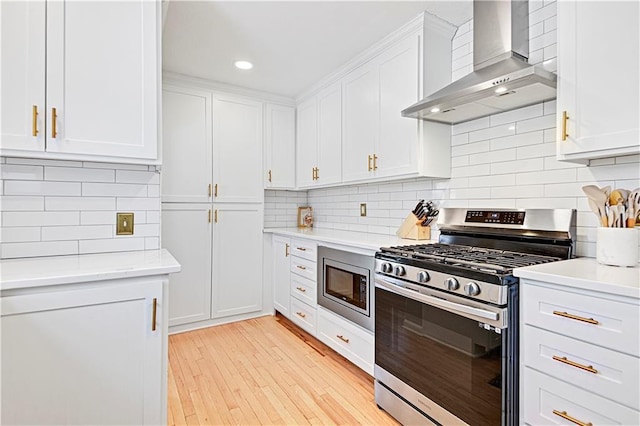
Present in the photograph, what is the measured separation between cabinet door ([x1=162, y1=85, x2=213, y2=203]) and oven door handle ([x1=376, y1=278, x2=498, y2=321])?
2.13 meters

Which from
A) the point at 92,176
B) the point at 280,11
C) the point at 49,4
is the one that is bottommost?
the point at 92,176

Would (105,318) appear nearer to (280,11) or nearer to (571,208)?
(280,11)

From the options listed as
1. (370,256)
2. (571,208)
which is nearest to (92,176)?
(370,256)

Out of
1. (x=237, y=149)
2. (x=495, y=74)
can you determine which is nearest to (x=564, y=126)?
(x=495, y=74)

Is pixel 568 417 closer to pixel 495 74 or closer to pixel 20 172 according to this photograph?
pixel 495 74

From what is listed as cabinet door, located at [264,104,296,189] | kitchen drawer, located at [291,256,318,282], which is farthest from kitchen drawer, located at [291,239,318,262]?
cabinet door, located at [264,104,296,189]

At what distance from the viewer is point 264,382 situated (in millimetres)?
2320

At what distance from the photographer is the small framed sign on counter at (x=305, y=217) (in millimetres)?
4041

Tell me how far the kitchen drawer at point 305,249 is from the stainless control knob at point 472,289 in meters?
1.56

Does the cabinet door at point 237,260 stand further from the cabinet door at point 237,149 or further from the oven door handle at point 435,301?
the oven door handle at point 435,301

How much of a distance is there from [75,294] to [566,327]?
1847mm

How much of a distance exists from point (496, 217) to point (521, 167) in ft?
1.07

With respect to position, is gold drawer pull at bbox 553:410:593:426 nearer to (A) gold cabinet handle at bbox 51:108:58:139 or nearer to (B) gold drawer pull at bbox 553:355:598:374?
(B) gold drawer pull at bbox 553:355:598:374

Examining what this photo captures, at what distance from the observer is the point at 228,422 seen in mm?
1895
